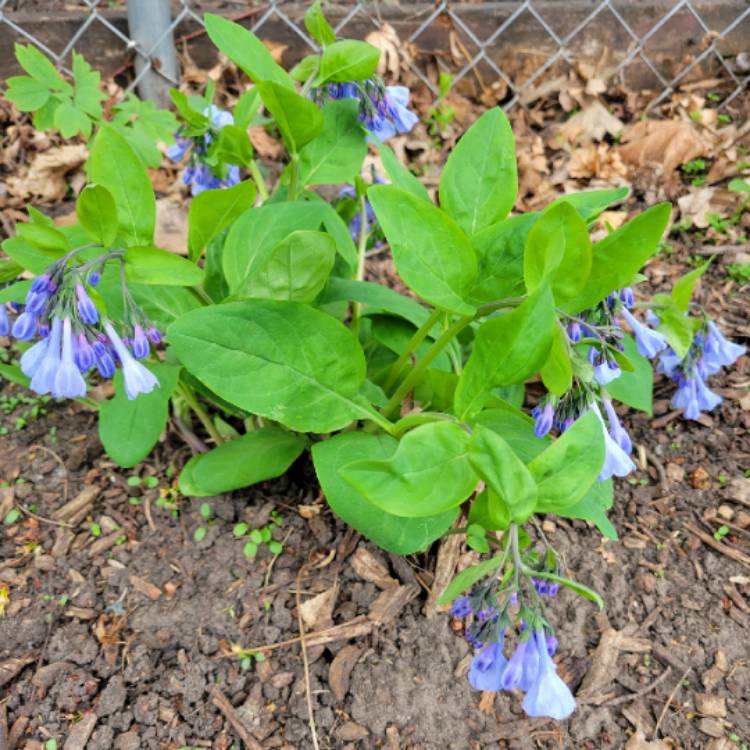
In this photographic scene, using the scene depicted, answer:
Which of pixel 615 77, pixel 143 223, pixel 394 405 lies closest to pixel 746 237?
pixel 615 77

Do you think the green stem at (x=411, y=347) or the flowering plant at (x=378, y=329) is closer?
the flowering plant at (x=378, y=329)

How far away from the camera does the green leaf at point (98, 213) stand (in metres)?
1.18

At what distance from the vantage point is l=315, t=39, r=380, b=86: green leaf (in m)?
1.60

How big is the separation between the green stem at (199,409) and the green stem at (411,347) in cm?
44

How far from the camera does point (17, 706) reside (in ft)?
4.83

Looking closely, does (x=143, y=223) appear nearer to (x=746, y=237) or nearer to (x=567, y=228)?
(x=567, y=228)

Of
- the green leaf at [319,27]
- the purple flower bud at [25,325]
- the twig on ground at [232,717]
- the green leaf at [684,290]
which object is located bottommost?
the twig on ground at [232,717]

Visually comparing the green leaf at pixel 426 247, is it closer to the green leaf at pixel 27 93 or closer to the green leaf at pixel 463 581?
the green leaf at pixel 463 581

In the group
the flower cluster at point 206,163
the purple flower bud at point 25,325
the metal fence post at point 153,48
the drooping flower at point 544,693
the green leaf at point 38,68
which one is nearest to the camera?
the drooping flower at point 544,693

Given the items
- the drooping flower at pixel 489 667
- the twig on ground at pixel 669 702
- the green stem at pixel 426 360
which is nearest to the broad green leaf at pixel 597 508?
the drooping flower at pixel 489 667

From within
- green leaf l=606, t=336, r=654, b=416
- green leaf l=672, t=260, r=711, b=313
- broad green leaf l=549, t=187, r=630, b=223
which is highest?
broad green leaf l=549, t=187, r=630, b=223

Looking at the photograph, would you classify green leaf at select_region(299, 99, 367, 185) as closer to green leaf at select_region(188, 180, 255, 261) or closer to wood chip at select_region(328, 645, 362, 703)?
green leaf at select_region(188, 180, 255, 261)

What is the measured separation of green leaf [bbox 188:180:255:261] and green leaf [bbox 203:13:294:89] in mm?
337

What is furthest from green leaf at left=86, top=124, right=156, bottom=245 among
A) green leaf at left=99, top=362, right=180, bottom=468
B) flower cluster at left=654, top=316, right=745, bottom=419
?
flower cluster at left=654, top=316, right=745, bottom=419
